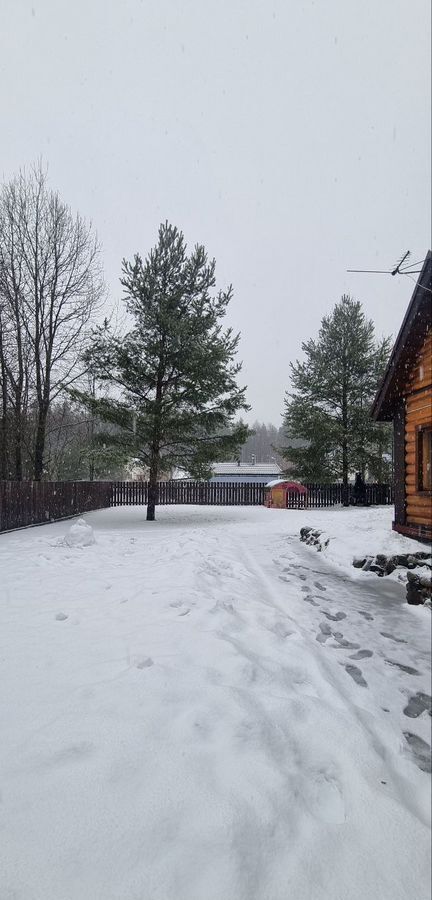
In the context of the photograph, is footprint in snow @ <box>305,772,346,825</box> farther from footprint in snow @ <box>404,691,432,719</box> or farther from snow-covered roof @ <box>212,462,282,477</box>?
snow-covered roof @ <box>212,462,282,477</box>

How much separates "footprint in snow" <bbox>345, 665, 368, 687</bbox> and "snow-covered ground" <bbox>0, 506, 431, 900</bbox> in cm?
1

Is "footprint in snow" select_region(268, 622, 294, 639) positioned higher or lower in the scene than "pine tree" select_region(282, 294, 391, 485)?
lower

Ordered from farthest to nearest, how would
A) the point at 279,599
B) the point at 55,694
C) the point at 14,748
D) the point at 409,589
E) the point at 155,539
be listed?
the point at 155,539 < the point at 279,599 < the point at 55,694 < the point at 14,748 < the point at 409,589

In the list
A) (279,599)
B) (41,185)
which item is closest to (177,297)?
(41,185)

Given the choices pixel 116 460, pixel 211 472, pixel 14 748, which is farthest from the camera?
pixel 211 472

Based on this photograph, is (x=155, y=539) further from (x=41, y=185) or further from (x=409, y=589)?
(x=41, y=185)

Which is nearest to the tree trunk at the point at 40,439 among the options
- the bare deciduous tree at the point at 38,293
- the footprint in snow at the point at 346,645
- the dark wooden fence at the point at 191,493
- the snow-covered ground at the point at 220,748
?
the bare deciduous tree at the point at 38,293

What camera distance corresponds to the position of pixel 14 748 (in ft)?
7.67

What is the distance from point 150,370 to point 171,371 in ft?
2.42

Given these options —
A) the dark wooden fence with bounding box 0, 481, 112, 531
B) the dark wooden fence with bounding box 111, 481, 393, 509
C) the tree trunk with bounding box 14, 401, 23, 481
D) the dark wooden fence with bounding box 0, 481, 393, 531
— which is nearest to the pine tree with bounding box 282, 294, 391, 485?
the dark wooden fence with bounding box 0, 481, 393, 531

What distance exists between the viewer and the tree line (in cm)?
1488

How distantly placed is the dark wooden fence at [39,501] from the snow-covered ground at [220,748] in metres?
7.83

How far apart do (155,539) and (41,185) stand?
15.6m

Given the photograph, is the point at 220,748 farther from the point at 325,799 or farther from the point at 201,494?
the point at 201,494
